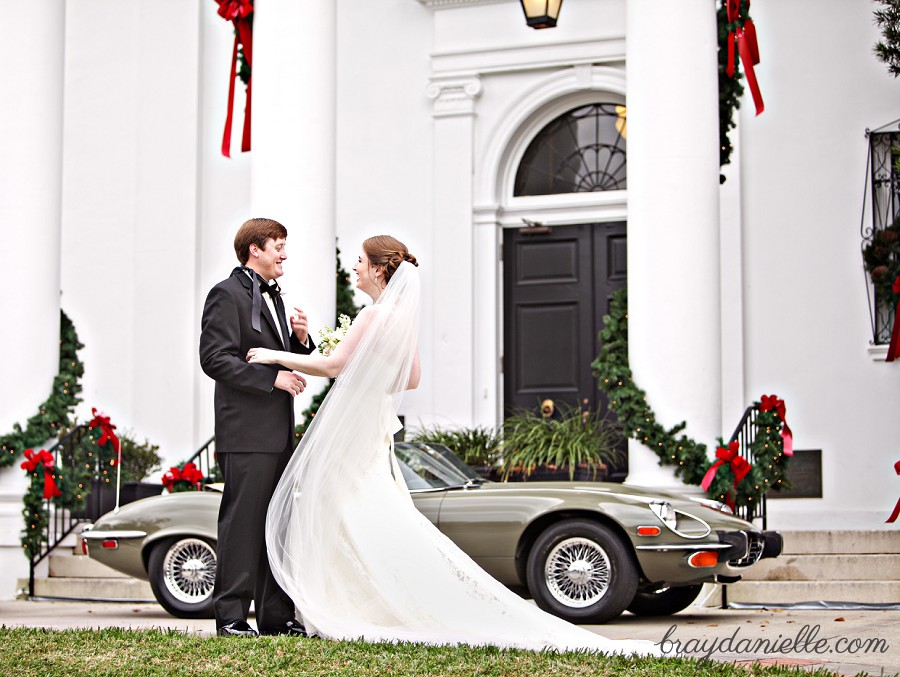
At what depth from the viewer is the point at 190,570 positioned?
9750mm

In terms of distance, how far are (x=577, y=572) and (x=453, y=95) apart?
25.6 ft

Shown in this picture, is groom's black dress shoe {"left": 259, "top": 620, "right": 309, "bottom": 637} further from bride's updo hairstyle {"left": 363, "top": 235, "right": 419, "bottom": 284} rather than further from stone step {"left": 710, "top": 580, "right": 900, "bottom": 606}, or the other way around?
stone step {"left": 710, "top": 580, "right": 900, "bottom": 606}

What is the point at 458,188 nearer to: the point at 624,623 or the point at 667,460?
the point at 667,460

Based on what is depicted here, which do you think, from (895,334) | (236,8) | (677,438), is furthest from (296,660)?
(895,334)

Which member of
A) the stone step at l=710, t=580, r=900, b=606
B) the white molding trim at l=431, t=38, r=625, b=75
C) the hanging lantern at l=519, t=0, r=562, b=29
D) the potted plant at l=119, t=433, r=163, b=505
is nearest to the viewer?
the stone step at l=710, t=580, r=900, b=606

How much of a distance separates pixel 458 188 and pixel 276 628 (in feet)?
Answer: 29.6

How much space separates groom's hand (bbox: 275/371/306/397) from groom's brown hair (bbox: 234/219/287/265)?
0.70 m

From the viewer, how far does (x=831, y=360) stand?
13.5m

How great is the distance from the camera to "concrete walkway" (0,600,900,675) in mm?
6508

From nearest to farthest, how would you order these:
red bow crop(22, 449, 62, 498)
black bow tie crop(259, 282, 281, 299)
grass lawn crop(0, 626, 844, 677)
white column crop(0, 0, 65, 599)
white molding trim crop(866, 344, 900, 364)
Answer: grass lawn crop(0, 626, 844, 677) < black bow tie crop(259, 282, 281, 299) < red bow crop(22, 449, 62, 498) < white column crop(0, 0, 65, 599) < white molding trim crop(866, 344, 900, 364)

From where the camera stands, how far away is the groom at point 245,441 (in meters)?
6.68

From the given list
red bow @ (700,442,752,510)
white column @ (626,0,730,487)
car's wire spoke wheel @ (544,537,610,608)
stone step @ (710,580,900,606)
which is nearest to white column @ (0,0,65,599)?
car's wire spoke wheel @ (544,537,610,608)

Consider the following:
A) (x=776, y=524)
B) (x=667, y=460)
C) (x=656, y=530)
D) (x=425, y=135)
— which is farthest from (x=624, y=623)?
(x=425, y=135)

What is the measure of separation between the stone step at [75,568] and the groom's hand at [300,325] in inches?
210
